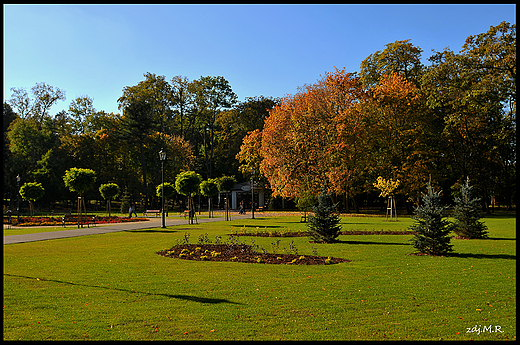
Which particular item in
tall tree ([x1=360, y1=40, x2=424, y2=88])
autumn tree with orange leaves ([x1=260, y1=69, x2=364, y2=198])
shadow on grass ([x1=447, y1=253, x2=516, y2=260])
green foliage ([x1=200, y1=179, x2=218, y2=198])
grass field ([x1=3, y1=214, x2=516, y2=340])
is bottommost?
shadow on grass ([x1=447, y1=253, x2=516, y2=260])

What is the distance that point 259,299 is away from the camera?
732cm

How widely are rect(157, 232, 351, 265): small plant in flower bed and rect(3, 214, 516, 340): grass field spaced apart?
562 mm

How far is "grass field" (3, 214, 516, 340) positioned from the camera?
5562 millimetres

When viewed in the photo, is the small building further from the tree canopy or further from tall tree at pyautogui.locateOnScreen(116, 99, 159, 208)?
tall tree at pyautogui.locateOnScreen(116, 99, 159, 208)

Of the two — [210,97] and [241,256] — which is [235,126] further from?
[241,256]

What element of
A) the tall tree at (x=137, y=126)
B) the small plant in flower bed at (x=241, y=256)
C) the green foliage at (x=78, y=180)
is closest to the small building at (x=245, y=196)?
the tall tree at (x=137, y=126)

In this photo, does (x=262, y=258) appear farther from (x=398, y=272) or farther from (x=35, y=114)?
Answer: (x=35, y=114)

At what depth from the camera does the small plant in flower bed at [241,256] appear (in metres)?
11.7

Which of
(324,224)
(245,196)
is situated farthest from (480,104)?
(245,196)

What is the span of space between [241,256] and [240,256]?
4cm

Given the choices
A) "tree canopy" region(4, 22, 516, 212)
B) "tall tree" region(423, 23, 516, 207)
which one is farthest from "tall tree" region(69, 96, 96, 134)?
"tall tree" region(423, 23, 516, 207)

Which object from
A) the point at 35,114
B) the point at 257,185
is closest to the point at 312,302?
the point at 257,185

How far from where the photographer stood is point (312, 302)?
7086 mm

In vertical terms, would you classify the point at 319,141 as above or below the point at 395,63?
below
